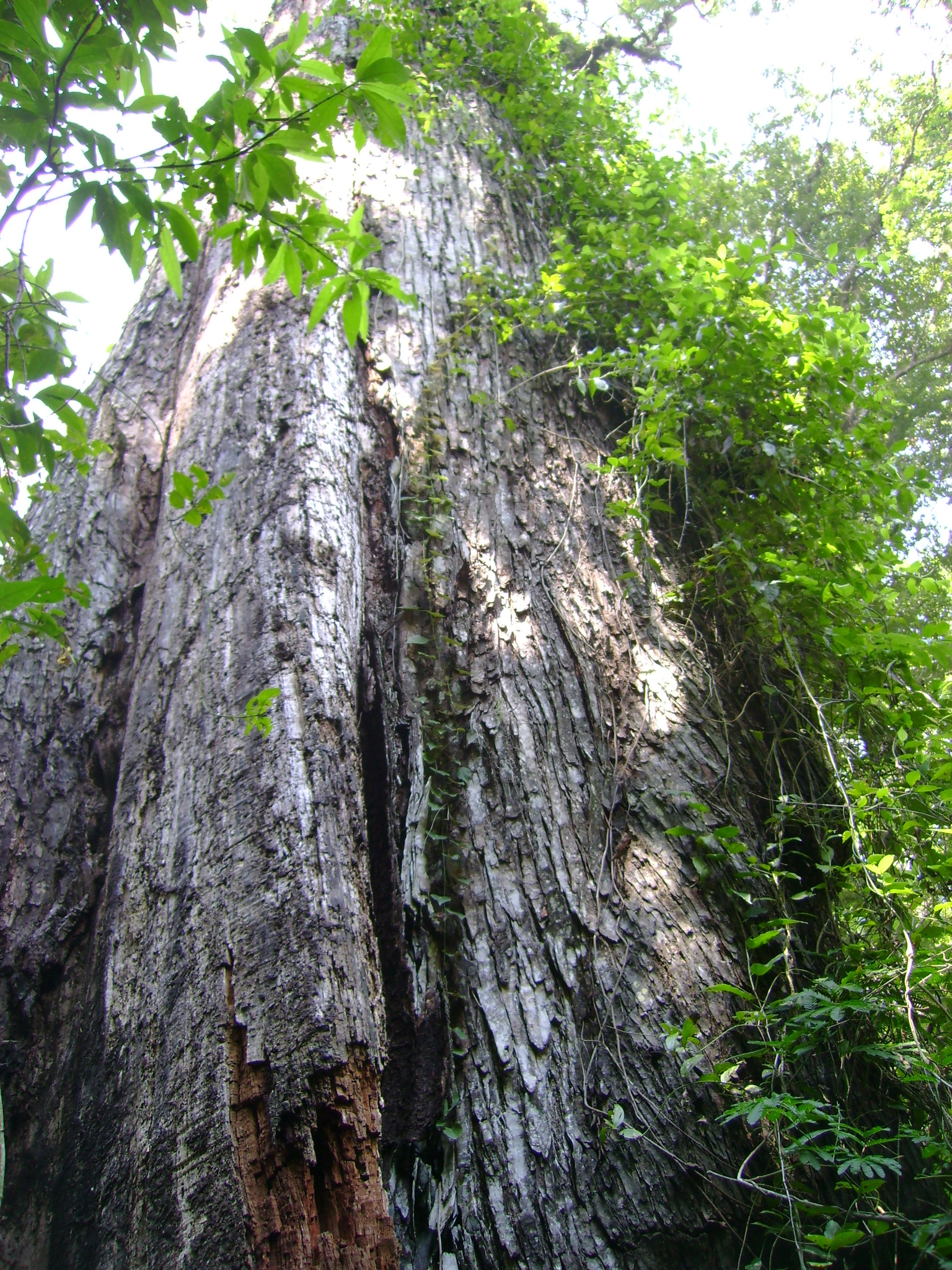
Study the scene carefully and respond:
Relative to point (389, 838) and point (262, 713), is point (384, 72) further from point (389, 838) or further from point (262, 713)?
point (389, 838)

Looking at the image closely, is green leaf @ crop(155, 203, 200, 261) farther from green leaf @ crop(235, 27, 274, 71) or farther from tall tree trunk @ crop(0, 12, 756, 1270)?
tall tree trunk @ crop(0, 12, 756, 1270)

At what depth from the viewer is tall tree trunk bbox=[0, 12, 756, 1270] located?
1.37 m

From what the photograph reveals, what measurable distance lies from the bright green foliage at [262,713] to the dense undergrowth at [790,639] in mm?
1044

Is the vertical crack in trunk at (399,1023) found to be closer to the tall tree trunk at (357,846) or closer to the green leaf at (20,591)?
the tall tree trunk at (357,846)

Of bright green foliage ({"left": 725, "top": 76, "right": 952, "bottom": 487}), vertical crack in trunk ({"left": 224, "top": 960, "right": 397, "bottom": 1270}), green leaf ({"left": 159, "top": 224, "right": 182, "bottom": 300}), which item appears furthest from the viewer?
bright green foliage ({"left": 725, "top": 76, "right": 952, "bottom": 487})

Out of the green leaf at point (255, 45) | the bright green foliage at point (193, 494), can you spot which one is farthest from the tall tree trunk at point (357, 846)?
the green leaf at point (255, 45)

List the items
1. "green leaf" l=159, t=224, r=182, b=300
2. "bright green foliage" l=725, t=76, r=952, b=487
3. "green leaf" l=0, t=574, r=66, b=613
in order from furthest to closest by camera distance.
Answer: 1. "bright green foliage" l=725, t=76, r=952, b=487
2. "green leaf" l=159, t=224, r=182, b=300
3. "green leaf" l=0, t=574, r=66, b=613

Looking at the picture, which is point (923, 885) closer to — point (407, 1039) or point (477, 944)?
point (477, 944)

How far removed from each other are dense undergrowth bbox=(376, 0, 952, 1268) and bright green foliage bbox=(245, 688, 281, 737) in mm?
1044

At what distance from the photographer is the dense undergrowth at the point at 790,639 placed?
4.73 ft

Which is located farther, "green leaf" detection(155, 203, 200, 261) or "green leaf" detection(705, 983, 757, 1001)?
"green leaf" detection(705, 983, 757, 1001)

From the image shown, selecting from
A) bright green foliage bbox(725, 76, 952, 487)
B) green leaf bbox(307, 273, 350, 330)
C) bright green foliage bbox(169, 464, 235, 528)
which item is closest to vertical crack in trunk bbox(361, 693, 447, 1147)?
bright green foliage bbox(169, 464, 235, 528)

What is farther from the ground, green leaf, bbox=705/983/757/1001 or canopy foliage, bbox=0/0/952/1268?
canopy foliage, bbox=0/0/952/1268

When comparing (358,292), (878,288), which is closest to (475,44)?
(358,292)
